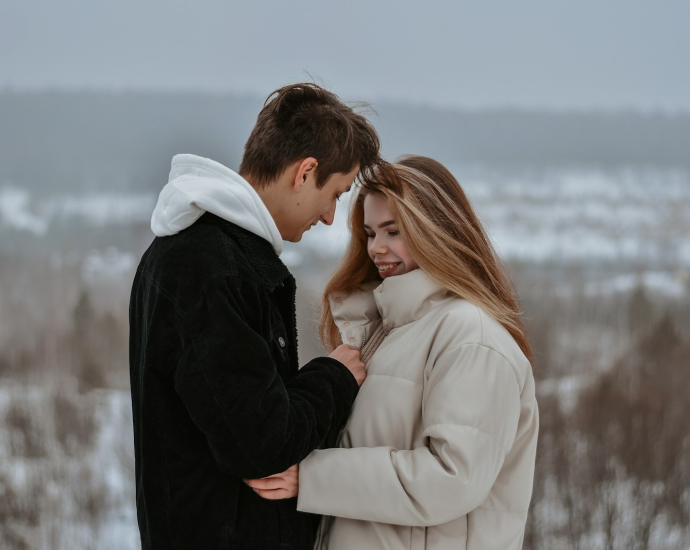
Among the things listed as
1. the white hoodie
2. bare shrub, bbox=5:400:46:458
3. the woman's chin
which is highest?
the white hoodie

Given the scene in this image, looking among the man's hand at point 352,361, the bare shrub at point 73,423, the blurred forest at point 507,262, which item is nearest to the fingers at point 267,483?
the man's hand at point 352,361

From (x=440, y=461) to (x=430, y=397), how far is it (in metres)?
0.13

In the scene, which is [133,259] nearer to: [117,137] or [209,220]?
[117,137]

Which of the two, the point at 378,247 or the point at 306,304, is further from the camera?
the point at 306,304

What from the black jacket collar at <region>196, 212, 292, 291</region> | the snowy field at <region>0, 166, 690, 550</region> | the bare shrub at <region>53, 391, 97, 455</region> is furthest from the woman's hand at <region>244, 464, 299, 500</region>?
the bare shrub at <region>53, 391, 97, 455</region>

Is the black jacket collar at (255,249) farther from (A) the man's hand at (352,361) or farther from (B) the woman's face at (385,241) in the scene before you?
(B) the woman's face at (385,241)

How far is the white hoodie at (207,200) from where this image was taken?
1248mm

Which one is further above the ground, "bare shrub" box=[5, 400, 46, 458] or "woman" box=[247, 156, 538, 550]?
"woman" box=[247, 156, 538, 550]

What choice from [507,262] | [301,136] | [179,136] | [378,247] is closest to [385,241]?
[378,247]

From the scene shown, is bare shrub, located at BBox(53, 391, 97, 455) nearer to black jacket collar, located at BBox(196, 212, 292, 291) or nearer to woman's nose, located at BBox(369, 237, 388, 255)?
woman's nose, located at BBox(369, 237, 388, 255)

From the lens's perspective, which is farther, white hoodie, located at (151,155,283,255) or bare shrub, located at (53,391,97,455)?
bare shrub, located at (53,391,97,455)

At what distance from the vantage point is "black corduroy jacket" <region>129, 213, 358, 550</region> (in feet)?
3.81

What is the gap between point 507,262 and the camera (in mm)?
5000

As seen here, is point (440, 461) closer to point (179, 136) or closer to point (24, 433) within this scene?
point (24, 433)
